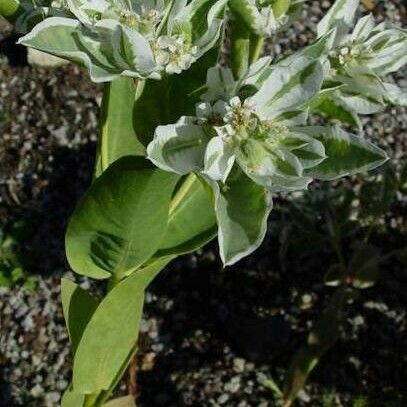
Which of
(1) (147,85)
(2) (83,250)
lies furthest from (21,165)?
(1) (147,85)

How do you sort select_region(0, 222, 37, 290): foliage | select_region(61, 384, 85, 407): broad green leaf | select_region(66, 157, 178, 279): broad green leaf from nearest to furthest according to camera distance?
select_region(66, 157, 178, 279): broad green leaf → select_region(61, 384, 85, 407): broad green leaf → select_region(0, 222, 37, 290): foliage

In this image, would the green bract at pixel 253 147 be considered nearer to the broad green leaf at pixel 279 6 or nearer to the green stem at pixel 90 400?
the broad green leaf at pixel 279 6

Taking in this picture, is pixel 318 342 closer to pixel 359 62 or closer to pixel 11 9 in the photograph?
pixel 359 62

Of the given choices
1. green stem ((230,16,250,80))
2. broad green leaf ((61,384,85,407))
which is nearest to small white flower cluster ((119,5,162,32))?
green stem ((230,16,250,80))

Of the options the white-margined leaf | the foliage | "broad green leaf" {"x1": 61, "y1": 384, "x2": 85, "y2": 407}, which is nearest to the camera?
the white-margined leaf

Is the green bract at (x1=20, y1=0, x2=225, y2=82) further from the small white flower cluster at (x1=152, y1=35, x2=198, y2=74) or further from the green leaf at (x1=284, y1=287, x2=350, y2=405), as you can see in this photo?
the green leaf at (x1=284, y1=287, x2=350, y2=405)

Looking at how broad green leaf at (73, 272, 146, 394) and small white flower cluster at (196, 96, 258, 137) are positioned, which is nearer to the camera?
small white flower cluster at (196, 96, 258, 137)

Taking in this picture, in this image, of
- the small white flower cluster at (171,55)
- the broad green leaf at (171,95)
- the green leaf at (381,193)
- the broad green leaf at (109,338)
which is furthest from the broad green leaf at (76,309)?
the green leaf at (381,193)
